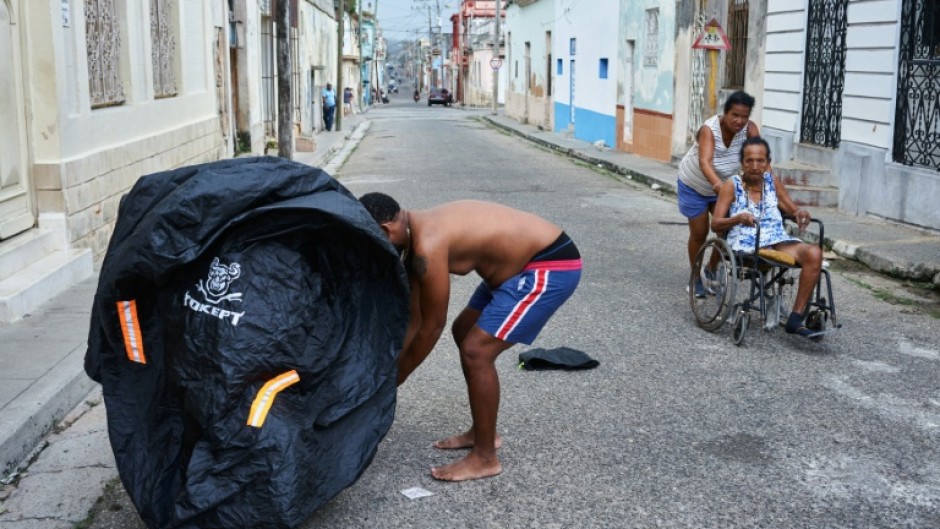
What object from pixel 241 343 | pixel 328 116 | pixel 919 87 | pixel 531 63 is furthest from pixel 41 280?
pixel 531 63

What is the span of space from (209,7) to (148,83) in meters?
4.55

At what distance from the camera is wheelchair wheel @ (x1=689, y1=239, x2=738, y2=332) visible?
23.2 ft

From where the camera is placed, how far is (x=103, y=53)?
10516 millimetres

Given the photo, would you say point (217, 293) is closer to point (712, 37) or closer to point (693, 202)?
point (693, 202)

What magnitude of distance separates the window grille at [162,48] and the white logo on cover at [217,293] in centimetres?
939

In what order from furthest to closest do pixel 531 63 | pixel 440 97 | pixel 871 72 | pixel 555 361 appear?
pixel 440 97 → pixel 531 63 → pixel 871 72 → pixel 555 361

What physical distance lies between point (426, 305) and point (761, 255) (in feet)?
11.2

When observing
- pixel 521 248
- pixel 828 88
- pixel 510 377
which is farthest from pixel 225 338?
pixel 828 88

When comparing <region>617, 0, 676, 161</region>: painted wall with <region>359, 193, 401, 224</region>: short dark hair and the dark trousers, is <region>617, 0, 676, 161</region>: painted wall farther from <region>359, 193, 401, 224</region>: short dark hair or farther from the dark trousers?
<region>359, 193, 401, 224</region>: short dark hair

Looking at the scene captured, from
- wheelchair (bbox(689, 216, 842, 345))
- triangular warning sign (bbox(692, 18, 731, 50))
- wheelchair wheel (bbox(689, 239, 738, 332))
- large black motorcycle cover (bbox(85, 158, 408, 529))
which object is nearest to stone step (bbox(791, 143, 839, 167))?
triangular warning sign (bbox(692, 18, 731, 50))

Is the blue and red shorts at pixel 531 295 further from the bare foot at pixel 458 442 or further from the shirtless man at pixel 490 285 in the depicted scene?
the bare foot at pixel 458 442

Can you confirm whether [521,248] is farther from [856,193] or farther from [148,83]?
[856,193]

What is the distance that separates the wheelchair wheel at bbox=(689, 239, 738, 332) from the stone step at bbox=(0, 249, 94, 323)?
15.7 ft

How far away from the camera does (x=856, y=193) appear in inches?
515
